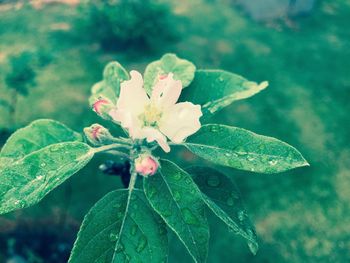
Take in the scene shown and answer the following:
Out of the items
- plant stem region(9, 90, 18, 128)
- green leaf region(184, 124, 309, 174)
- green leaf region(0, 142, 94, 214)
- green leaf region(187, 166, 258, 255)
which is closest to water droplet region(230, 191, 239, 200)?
green leaf region(187, 166, 258, 255)

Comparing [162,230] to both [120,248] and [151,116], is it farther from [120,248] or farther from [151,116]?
[151,116]

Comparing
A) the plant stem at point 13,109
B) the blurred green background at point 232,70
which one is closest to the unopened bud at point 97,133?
the blurred green background at point 232,70

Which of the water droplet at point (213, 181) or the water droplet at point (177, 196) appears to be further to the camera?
the water droplet at point (213, 181)

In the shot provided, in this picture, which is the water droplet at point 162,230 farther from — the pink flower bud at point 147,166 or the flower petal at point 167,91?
the flower petal at point 167,91

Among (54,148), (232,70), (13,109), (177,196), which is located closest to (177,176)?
(177,196)

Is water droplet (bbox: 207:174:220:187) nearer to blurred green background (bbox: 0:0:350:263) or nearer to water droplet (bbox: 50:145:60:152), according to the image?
water droplet (bbox: 50:145:60:152)

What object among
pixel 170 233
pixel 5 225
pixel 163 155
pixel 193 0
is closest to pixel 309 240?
pixel 170 233
